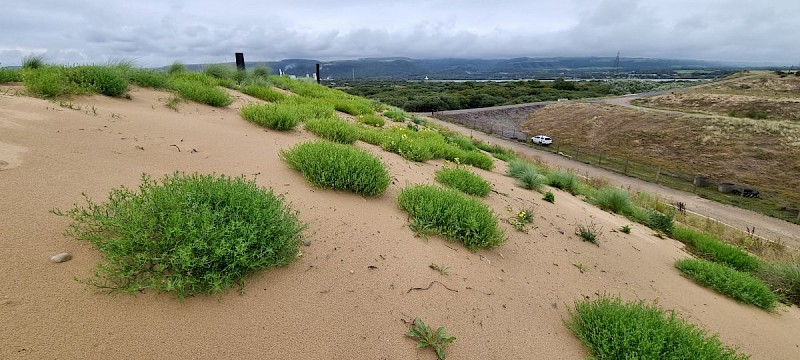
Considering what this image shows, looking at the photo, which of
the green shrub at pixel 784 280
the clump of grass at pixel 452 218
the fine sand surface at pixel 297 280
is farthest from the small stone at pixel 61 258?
the green shrub at pixel 784 280

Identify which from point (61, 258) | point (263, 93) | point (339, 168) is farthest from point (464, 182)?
point (263, 93)

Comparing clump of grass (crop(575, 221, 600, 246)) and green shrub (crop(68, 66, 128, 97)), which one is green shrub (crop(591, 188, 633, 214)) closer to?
clump of grass (crop(575, 221, 600, 246))

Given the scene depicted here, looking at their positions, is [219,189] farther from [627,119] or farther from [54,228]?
[627,119]

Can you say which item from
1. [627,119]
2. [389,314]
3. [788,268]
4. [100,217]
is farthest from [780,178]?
[100,217]

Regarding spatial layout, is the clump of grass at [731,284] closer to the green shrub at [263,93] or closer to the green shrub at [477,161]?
the green shrub at [477,161]

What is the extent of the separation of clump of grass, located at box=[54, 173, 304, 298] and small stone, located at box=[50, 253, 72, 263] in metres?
0.16

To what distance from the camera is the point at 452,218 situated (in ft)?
13.0

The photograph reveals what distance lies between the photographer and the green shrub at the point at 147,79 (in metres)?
7.45

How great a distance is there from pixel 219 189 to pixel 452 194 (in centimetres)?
258

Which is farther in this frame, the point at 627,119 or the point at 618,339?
the point at 627,119

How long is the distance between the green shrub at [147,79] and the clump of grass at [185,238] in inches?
239

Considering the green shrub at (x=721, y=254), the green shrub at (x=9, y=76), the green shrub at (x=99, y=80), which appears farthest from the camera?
the green shrub at (x=721, y=254)

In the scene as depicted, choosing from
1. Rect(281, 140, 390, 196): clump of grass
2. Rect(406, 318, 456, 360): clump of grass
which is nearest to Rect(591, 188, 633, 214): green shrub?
Rect(281, 140, 390, 196): clump of grass

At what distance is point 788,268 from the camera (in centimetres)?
597
